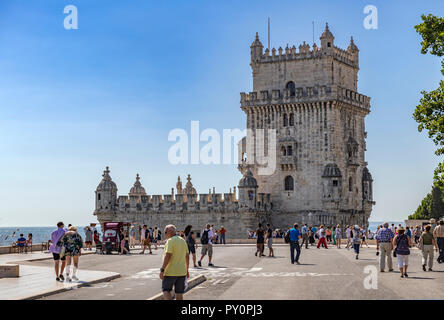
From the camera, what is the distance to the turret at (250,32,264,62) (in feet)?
208

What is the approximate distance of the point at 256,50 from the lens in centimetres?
6375

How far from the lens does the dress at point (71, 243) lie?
847 inches

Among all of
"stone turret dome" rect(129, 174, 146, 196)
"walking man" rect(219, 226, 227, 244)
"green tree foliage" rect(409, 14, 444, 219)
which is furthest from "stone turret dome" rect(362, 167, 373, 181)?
"green tree foliage" rect(409, 14, 444, 219)

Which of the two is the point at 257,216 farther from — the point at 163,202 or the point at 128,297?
the point at 128,297

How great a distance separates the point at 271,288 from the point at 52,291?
588 centimetres

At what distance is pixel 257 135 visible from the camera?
2467 inches

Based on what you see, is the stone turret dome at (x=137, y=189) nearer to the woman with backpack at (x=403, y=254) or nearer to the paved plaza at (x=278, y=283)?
the paved plaza at (x=278, y=283)

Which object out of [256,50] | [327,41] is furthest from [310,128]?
[256,50]

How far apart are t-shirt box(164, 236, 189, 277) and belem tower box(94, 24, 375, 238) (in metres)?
44.8

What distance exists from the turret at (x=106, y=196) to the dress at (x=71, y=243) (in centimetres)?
4299

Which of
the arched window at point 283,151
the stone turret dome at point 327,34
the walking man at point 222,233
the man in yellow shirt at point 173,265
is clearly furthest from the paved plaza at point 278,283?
the stone turret dome at point 327,34

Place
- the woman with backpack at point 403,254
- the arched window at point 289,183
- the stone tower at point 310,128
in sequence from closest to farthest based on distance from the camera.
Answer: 1. the woman with backpack at point 403,254
2. the stone tower at point 310,128
3. the arched window at point 289,183

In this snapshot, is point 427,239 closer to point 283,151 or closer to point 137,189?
point 283,151
